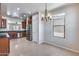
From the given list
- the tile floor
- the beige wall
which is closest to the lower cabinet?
the tile floor

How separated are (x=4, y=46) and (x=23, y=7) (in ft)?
3.03

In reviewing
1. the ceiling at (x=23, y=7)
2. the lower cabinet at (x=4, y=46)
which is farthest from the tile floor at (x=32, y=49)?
the ceiling at (x=23, y=7)

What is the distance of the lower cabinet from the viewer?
234 centimetres

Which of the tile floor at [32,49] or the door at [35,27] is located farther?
the door at [35,27]

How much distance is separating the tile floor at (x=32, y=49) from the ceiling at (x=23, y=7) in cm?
59

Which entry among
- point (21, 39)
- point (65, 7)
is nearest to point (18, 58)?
point (21, 39)

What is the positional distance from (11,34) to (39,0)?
3.11 ft

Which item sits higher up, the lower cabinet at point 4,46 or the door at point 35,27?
the door at point 35,27

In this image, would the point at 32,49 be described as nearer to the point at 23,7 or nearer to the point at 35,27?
the point at 35,27

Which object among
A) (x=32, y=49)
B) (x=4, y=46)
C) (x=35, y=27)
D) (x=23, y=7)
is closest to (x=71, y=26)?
(x=35, y=27)

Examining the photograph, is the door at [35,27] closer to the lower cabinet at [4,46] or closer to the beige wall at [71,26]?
the beige wall at [71,26]

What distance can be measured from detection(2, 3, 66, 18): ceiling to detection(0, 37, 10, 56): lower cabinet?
57cm

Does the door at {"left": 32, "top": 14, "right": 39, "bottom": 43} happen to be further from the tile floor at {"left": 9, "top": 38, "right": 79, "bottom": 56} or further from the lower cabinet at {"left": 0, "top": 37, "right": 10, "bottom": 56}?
the lower cabinet at {"left": 0, "top": 37, "right": 10, "bottom": 56}

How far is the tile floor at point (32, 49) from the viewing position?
237 cm
